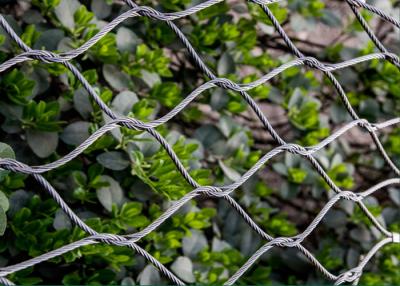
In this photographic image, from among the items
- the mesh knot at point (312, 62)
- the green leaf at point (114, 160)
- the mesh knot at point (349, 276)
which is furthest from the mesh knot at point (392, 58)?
the green leaf at point (114, 160)

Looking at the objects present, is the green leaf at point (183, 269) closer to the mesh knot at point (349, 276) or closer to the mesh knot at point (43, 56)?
the mesh knot at point (349, 276)

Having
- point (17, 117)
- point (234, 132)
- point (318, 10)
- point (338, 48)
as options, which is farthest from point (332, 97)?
point (17, 117)

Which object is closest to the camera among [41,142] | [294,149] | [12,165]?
[12,165]

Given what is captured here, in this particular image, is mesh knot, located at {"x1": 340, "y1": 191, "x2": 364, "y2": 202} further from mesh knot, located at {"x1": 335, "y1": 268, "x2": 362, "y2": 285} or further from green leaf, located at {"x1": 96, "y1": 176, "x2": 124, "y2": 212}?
green leaf, located at {"x1": 96, "y1": 176, "x2": 124, "y2": 212}

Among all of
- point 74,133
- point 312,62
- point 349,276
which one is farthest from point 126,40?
point 349,276

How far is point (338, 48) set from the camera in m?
1.86

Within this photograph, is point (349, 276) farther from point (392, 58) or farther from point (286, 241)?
point (392, 58)

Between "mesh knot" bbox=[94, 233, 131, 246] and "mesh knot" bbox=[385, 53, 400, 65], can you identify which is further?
"mesh knot" bbox=[385, 53, 400, 65]

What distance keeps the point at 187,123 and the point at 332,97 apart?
0.56m

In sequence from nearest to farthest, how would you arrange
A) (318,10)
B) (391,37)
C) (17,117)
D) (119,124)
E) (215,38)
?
(119,124) → (17,117) → (215,38) → (318,10) → (391,37)

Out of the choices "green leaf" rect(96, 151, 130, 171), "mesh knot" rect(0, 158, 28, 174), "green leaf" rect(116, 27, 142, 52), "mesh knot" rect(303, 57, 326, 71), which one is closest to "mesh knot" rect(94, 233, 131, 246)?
"mesh knot" rect(0, 158, 28, 174)

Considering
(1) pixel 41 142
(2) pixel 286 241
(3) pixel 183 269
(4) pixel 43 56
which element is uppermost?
(4) pixel 43 56

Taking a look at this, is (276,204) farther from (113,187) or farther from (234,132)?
(113,187)

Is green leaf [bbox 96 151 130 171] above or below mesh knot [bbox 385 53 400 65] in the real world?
below
